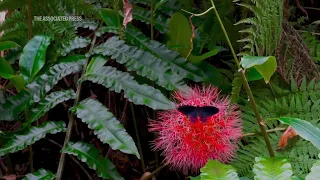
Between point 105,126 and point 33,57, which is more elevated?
point 33,57

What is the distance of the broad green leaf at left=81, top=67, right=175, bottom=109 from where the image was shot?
1.10 metres

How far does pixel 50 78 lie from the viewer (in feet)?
4.06

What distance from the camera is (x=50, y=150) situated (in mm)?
1446

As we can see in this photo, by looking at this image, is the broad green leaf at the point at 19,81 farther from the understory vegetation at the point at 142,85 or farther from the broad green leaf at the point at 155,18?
the broad green leaf at the point at 155,18

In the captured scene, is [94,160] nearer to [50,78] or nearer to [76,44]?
[50,78]

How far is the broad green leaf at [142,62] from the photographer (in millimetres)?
1171

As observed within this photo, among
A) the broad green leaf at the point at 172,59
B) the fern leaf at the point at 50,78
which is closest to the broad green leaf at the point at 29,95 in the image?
the fern leaf at the point at 50,78

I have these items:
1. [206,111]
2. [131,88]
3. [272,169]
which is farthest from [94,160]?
[272,169]

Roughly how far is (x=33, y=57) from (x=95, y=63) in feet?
0.57

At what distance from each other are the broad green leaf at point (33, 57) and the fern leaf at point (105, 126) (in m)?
0.18

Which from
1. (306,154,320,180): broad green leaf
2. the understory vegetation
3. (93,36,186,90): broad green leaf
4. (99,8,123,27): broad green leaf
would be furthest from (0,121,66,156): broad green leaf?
(306,154,320,180): broad green leaf

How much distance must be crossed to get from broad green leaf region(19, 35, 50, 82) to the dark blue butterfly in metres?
0.44

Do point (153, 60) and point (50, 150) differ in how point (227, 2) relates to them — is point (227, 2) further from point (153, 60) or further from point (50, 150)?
point (50, 150)

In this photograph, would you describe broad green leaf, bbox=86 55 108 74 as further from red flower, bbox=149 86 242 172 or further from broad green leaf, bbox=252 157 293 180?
broad green leaf, bbox=252 157 293 180
